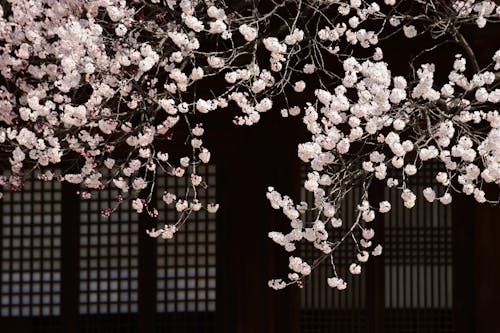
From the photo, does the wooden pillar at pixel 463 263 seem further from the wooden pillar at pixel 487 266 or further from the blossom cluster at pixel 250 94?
the blossom cluster at pixel 250 94

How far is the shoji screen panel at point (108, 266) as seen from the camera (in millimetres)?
10773

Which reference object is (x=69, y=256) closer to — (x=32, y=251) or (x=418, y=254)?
(x=32, y=251)

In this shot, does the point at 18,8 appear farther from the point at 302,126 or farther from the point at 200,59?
the point at 302,126

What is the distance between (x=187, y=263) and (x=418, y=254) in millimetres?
2446

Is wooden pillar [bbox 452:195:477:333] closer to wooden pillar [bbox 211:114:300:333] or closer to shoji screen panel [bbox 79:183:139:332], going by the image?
wooden pillar [bbox 211:114:300:333]

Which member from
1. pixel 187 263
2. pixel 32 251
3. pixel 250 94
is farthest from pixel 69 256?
pixel 250 94

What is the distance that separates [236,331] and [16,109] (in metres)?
3.17

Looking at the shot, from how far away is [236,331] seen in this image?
10.4 m

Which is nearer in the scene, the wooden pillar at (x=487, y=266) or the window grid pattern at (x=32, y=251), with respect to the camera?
the wooden pillar at (x=487, y=266)

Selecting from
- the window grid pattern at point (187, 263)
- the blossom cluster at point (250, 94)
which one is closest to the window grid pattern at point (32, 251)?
the window grid pattern at point (187, 263)

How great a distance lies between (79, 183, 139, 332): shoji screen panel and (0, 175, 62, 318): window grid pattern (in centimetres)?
29

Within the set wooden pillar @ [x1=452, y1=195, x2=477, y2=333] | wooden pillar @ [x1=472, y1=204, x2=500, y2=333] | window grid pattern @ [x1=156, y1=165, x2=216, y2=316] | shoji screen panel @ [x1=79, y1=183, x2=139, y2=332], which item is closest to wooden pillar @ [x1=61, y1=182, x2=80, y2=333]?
shoji screen panel @ [x1=79, y1=183, x2=139, y2=332]

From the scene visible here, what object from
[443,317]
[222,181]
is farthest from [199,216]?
[443,317]

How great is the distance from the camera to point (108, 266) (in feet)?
35.5
